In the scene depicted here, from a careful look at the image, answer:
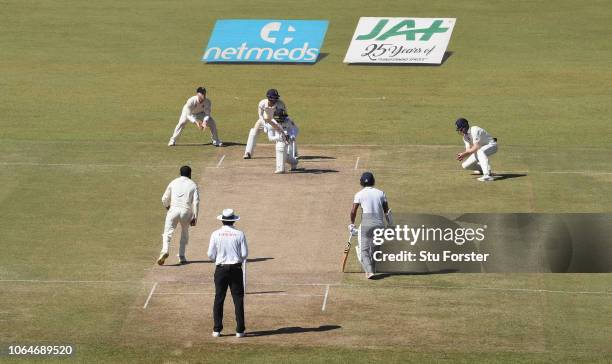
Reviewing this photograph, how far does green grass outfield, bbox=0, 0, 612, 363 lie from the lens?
2680 cm

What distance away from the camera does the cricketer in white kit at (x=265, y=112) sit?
125 feet

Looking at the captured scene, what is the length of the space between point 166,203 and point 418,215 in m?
7.01

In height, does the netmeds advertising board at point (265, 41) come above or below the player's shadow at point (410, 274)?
above

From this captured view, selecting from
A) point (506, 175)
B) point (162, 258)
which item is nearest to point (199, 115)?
point (506, 175)

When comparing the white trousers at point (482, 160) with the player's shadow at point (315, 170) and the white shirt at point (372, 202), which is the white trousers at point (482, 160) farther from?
the white shirt at point (372, 202)

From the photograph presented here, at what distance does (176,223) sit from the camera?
97.2ft

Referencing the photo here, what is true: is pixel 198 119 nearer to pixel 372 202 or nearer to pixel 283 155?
pixel 283 155

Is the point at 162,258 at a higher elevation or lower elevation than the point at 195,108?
lower

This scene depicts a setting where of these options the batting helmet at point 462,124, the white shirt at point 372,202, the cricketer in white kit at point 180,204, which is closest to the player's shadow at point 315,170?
the batting helmet at point 462,124

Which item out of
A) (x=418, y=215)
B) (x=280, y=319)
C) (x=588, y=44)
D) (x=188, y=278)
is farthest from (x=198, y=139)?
(x=588, y=44)

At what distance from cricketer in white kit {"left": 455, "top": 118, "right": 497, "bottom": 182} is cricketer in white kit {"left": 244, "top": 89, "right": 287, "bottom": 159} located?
5.26 metres

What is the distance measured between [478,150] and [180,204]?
10.5 m

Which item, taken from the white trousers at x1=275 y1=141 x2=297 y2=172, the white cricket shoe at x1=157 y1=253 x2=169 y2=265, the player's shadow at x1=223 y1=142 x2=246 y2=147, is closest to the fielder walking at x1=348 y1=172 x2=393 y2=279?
the white cricket shoe at x1=157 y1=253 x2=169 y2=265

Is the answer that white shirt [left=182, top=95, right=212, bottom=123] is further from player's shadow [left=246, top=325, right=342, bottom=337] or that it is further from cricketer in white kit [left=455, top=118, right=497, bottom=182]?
player's shadow [left=246, top=325, right=342, bottom=337]
